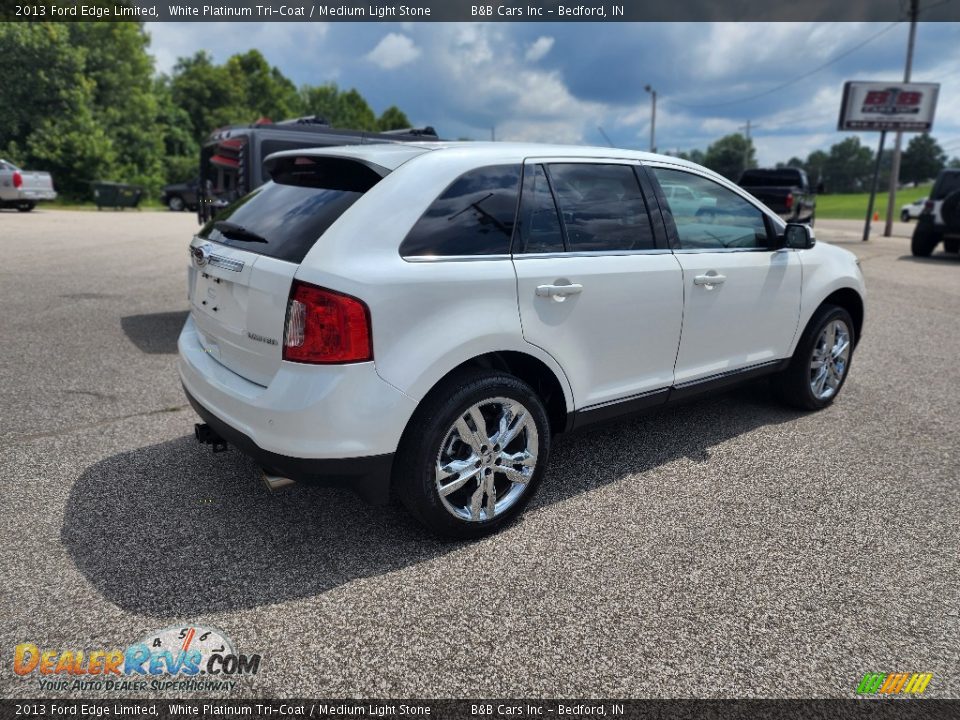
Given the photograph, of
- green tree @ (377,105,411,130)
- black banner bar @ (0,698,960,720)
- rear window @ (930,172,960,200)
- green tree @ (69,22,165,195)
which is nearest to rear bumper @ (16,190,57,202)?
green tree @ (69,22,165,195)

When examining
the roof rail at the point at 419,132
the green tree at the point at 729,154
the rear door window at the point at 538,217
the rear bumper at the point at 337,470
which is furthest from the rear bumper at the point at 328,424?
the green tree at the point at 729,154

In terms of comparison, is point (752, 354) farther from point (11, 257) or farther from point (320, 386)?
point (11, 257)

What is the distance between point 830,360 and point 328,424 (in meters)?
3.88

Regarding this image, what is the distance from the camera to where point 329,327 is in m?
2.62

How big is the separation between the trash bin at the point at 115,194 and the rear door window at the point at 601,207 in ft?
108

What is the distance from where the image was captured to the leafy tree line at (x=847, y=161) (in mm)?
120438

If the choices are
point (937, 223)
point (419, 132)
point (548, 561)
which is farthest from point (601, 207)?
point (937, 223)

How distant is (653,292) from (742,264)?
869 millimetres

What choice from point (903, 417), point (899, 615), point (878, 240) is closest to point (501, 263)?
point (899, 615)

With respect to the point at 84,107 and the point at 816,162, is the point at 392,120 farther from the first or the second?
the point at 816,162

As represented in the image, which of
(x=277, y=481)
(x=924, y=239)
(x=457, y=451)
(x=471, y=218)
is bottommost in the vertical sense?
(x=277, y=481)

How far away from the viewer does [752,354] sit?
4348mm

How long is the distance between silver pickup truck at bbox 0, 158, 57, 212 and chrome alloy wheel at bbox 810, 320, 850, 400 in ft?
84.9

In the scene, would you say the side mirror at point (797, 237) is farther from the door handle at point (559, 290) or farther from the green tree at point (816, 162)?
the green tree at point (816, 162)
